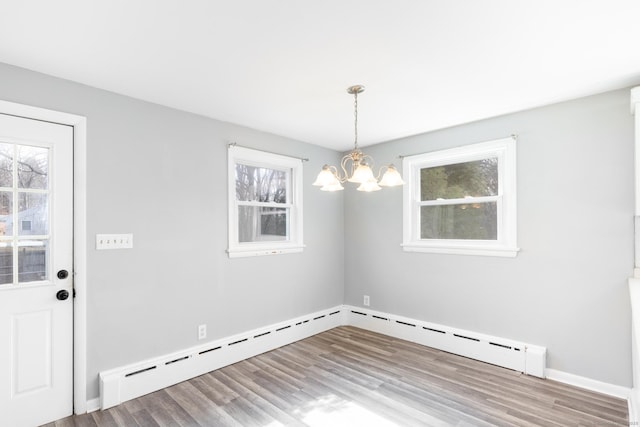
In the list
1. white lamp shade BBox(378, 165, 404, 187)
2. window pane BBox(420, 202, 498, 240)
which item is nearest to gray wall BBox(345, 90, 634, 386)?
window pane BBox(420, 202, 498, 240)

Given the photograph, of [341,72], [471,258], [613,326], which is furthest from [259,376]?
[613,326]

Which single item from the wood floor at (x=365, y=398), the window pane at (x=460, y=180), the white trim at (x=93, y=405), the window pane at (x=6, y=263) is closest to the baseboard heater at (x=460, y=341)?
the wood floor at (x=365, y=398)

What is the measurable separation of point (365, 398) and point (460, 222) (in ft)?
6.88

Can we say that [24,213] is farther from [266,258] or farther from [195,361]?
[266,258]

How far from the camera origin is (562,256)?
2.90 meters

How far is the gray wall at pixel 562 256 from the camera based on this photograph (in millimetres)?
2635

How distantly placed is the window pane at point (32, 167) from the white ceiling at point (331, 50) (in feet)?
1.88

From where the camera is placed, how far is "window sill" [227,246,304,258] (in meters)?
3.42

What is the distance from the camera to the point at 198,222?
10.4ft

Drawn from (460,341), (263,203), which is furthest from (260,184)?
(460,341)

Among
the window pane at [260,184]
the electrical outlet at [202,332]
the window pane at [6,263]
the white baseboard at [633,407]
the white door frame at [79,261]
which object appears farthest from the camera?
the window pane at [260,184]

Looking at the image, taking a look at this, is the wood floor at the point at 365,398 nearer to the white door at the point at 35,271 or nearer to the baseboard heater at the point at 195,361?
Answer: the baseboard heater at the point at 195,361

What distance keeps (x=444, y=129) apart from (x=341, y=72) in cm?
184

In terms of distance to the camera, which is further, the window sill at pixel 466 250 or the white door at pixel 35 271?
the window sill at pixel 466 250
